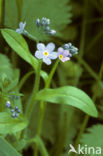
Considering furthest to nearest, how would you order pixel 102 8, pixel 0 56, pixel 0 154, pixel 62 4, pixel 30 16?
pixel 102 8 < pixel 62 4 < pixel 30 16 < pixel 0 56 < pixel 0 154

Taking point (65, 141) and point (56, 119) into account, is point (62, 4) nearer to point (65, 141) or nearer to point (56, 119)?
point (56, 119)

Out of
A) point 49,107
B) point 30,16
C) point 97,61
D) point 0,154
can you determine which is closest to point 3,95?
point 0,154

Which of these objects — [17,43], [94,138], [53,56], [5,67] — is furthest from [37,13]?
[94,138]

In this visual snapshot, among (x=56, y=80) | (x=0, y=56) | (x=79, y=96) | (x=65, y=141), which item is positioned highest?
(x=0, y=56)

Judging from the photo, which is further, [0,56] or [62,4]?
[62,4]

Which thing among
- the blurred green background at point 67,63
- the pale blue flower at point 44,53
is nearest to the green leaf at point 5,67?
the blurred green background at point 67,63

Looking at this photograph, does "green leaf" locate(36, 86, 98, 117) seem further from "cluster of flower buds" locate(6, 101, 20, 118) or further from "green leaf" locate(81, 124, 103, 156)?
"green leaf" locate(81, 124, 103, 156)
